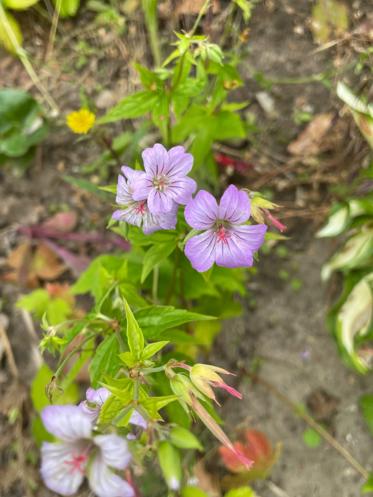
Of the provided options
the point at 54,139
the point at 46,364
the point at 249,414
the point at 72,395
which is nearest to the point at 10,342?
the point at 46,364

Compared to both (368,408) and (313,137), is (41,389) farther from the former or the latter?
(313,137)

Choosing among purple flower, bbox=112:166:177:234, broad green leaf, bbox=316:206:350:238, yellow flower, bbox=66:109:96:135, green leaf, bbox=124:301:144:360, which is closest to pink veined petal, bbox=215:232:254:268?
purple flower, bbox=112:166:177:234

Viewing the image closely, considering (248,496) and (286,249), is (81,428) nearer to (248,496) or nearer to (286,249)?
(248,496)

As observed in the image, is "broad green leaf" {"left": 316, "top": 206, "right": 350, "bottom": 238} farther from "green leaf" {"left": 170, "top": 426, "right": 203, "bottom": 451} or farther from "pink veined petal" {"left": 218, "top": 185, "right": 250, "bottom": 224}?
"green leaf" {"left": 170, "top": 426, "right": 203, "bottom": 451}

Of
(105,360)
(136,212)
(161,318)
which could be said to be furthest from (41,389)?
(136,212)

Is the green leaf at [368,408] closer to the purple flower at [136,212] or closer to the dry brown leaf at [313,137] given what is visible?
the dry brown leaf at [313,137]

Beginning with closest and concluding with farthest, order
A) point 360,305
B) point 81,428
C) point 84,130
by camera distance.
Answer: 1. point 81,428
2. point 84,130
3. point 360,305

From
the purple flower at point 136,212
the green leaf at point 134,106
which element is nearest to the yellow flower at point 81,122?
the green leaf at point 134,106
